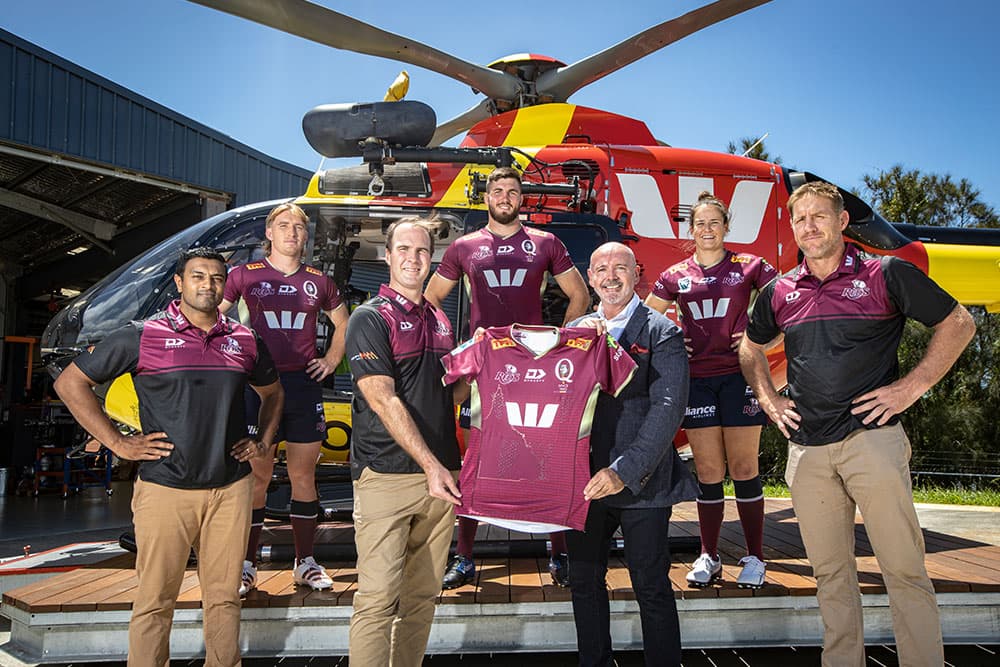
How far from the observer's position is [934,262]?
548cm

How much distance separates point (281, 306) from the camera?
378 centimetres

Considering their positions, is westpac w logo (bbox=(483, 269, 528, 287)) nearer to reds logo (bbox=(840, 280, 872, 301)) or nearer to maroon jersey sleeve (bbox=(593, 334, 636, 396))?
maroon jersey sleeve (bbox=(593, 334, 636, 396))

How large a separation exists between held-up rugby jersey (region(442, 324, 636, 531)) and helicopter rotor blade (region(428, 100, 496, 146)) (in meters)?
4.93

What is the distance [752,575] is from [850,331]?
1.43 meters

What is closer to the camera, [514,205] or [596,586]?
[596,586]

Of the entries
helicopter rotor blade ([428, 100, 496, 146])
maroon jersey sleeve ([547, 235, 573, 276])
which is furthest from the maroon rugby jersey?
helicopter rotor blade ([428, 100, 496, 146])

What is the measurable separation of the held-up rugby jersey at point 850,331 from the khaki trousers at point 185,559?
232cm

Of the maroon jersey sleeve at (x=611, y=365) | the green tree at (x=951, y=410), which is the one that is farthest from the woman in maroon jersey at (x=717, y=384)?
the green tree at (x=951, y=410)

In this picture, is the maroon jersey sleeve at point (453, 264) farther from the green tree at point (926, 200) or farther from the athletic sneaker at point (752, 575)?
the green tree at point (926, 200)

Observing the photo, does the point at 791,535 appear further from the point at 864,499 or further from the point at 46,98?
the point at 46,98

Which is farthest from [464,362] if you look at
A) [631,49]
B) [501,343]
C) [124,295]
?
[631,49]

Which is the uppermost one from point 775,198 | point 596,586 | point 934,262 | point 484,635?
point 775,198

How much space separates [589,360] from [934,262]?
411cm

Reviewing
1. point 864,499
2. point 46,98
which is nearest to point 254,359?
point 864,499
